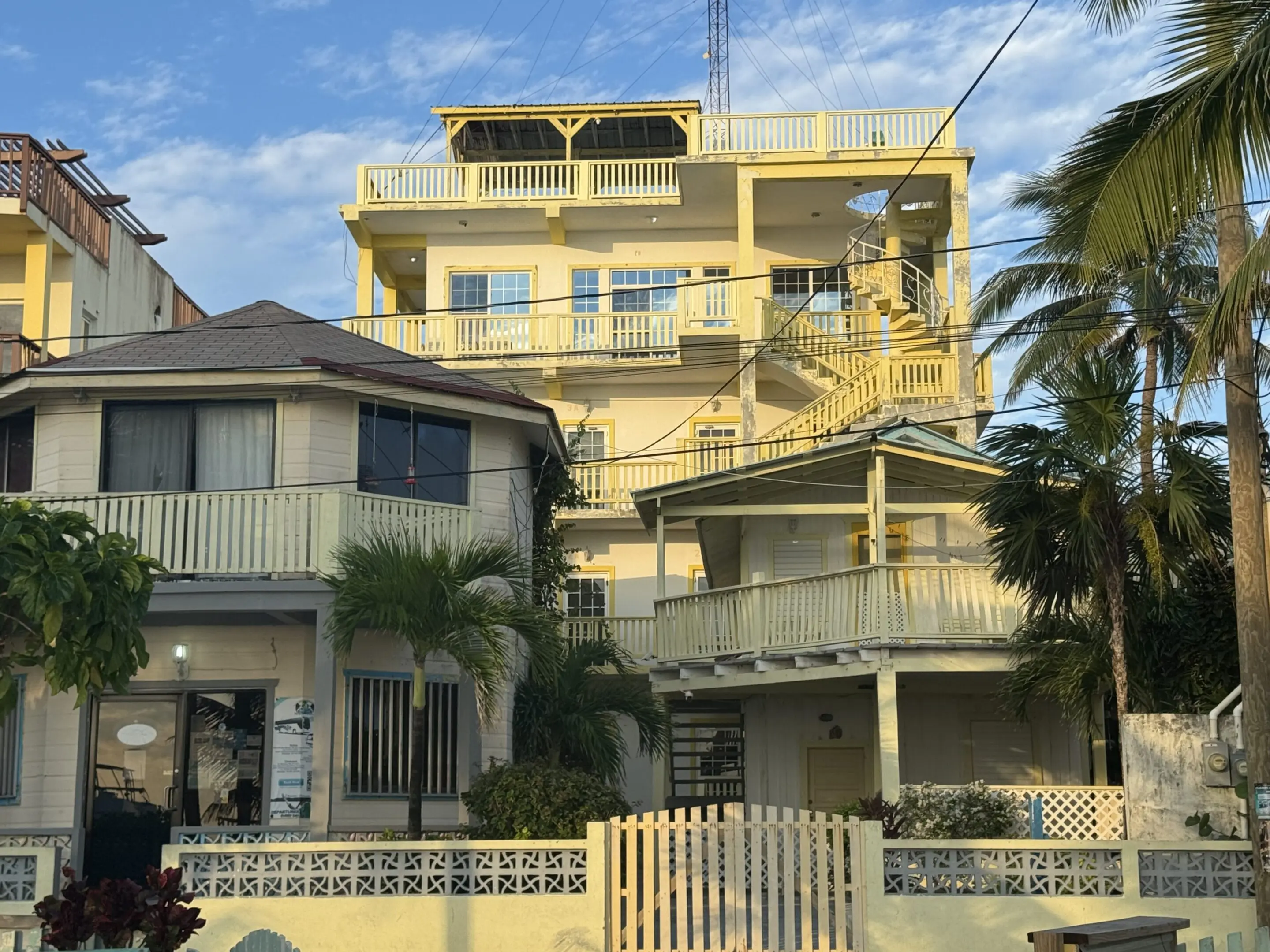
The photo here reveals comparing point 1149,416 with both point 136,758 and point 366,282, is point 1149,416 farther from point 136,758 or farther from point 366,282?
point 366,282

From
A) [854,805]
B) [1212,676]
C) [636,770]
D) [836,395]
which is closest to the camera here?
[1212,676]

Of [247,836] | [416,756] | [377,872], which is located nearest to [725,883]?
[377,872]

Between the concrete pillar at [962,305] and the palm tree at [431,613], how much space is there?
12.6m

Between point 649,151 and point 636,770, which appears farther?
point 649,151

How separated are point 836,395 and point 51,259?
1464 cm

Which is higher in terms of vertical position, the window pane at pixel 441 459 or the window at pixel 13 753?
the window pane at pixel 441 459

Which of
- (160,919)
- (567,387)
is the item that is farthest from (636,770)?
(160,919)

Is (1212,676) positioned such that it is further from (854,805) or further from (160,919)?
(160,919)

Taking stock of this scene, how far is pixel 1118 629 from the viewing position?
16938 millimetres

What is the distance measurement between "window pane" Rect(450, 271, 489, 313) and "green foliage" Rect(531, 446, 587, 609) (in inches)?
392

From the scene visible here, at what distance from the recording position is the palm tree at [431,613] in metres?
17.0

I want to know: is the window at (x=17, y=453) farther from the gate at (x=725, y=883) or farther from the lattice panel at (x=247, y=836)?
the gate at (x=725, y=883)

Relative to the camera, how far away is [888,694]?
20.4 m

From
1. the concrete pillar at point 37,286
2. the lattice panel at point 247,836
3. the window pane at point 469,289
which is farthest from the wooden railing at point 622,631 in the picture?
the concrete pillar at point 37,286
